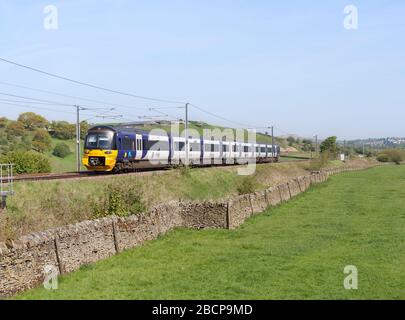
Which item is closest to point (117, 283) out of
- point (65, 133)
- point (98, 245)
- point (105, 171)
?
point (98, 245)

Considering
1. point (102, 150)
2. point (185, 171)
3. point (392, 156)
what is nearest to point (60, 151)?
point (185, 171)

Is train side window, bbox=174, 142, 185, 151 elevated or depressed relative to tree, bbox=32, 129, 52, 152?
depressed

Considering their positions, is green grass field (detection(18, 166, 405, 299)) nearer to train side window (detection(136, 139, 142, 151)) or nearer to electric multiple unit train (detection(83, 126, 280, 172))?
electric multiple unit train (detection(83, 126, 280, 172))

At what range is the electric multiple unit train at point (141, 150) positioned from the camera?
97.2 feet

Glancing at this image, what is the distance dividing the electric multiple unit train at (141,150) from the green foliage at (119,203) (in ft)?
39.0

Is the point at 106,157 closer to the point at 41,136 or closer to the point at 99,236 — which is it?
the point at 99,236

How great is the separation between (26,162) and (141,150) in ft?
24.2

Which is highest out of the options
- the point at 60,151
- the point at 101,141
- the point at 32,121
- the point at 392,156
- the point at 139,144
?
the point at 32,121

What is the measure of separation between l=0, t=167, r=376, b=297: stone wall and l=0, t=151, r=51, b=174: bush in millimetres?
15995

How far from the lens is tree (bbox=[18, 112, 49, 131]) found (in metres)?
89.9

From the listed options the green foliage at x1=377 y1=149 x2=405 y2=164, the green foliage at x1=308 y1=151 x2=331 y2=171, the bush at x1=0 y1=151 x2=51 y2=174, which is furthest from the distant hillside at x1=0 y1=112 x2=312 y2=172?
the green foliage at x1=377 y1=149 x2=405 y2=164

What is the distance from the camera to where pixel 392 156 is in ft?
429
